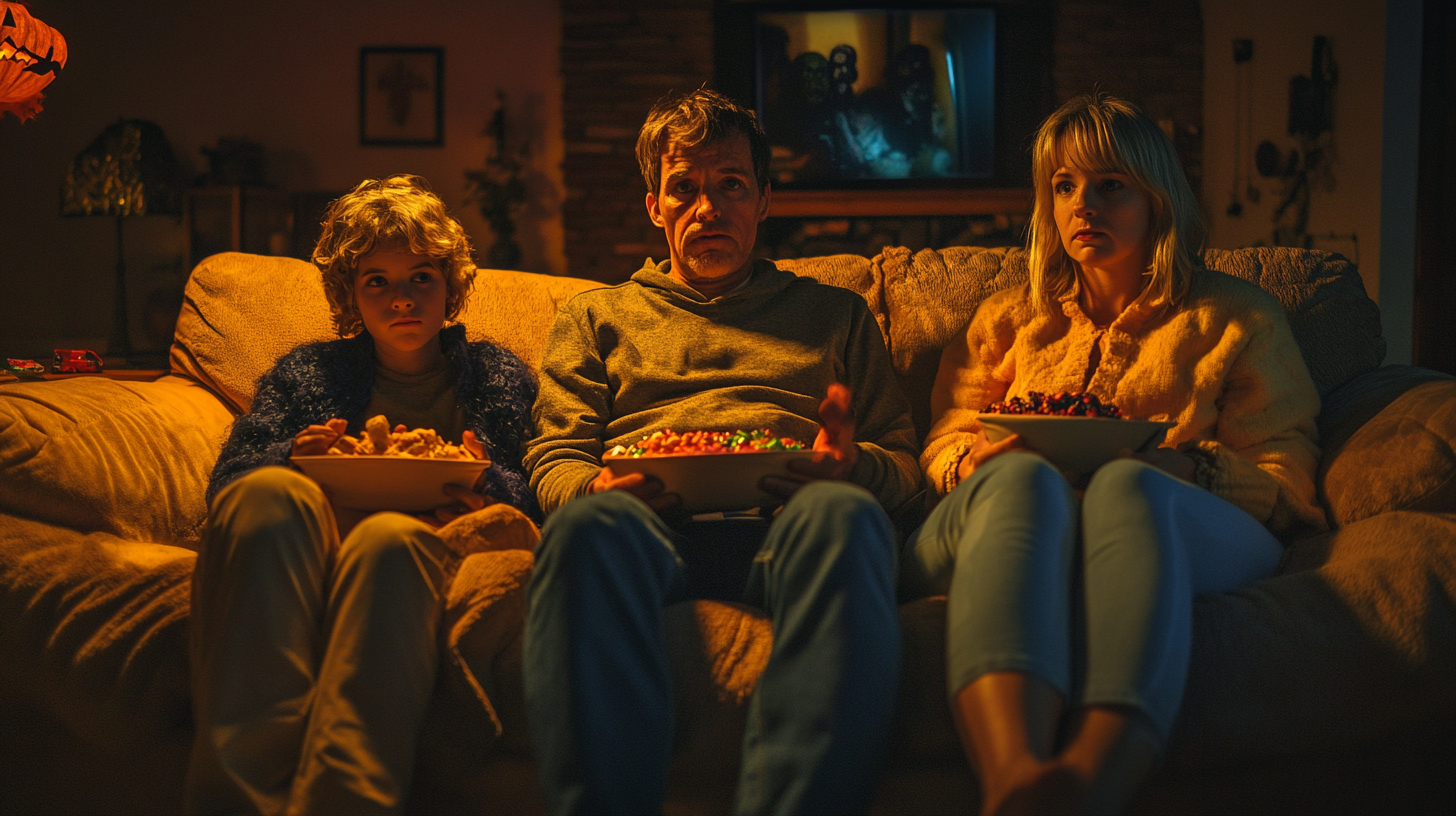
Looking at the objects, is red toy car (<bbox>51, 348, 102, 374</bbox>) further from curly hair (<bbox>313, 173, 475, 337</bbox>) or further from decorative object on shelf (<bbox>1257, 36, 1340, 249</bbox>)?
decorative object on shelf (<bbox>1257, 36, 1340, 249</bbox>)

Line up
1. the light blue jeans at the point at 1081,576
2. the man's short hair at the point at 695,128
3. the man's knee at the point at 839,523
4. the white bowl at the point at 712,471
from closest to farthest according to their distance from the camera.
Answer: the light blue jeans at the point at 1081,576, the man's knee at the point at 839,523, the white bowl at the point at 712,471, the man's short hair at the point at 695,128

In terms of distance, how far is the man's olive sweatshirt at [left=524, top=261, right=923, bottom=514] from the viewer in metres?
1.69

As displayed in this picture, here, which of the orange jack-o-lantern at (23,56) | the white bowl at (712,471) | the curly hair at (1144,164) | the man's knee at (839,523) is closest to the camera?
the man's knee at (839,523)

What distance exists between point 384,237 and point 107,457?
548 mm

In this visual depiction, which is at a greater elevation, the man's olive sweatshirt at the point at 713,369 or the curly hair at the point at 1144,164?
the curly hair at the point at 1144,164

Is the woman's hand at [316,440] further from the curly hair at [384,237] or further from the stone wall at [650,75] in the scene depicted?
the stone wall at [650,75]

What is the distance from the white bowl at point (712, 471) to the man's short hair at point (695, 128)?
0.63m

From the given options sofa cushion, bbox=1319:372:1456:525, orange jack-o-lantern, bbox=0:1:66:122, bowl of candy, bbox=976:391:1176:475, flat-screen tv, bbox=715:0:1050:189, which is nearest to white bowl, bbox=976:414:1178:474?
bowl of candy, bbox=976:391:1176:475

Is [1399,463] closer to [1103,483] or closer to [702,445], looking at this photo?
[1103,483]

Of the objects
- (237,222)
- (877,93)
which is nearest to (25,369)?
(237,222)

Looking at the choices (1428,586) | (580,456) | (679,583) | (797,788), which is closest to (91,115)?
(580,456)

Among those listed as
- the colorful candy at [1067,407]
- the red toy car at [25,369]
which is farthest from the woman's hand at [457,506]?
the red toy car at [25,369]

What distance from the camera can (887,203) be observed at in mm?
4840

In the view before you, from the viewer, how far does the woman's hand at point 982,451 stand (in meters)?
1.41
